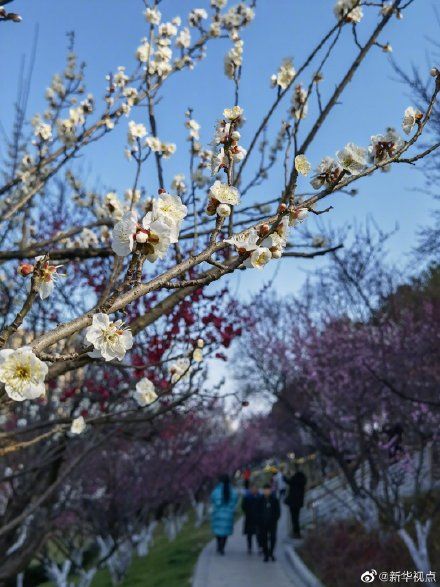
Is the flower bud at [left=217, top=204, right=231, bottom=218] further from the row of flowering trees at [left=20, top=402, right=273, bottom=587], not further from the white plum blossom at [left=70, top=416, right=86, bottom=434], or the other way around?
the row of flowering trees at [left=20, top=402, right=273, bottom=587]

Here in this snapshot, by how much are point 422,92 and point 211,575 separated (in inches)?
357

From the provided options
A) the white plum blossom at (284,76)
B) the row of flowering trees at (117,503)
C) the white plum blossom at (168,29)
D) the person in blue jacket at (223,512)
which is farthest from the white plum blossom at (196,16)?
the person in blue jacket at (223,512)

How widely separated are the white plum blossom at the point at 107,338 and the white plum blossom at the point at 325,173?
3.39ft

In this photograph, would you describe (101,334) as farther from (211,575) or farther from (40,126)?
(211,575)

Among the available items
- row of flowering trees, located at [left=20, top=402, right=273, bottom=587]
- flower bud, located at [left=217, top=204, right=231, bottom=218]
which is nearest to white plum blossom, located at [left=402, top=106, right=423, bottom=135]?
flower bud, located at [left=217, top=204, right=231, bottom=218]

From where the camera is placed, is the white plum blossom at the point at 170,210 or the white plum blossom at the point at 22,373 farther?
the white plum blossom at the point at 170,210

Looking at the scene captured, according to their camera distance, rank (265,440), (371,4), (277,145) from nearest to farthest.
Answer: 1. (371,4)
2. (277,145)
3. (265,440)

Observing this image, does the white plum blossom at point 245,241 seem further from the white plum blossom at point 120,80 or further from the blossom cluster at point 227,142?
the white plum blossom at point 120,80

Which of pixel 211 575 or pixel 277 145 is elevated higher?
pixel 277 145

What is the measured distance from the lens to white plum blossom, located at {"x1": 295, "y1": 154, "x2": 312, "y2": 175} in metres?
2.44

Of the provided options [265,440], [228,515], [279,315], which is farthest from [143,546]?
[265,440]

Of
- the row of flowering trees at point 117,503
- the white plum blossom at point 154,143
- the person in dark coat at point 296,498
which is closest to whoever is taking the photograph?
the white plum blossom at point 154,143

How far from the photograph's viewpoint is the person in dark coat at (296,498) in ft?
45.2

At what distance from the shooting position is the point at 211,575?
10523 mm
